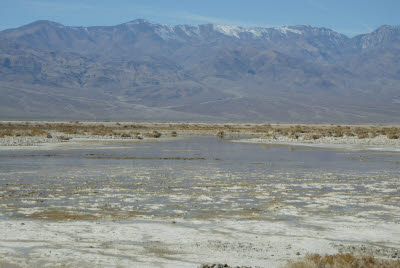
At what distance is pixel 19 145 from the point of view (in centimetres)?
3538

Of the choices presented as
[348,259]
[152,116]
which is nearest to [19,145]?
[348,259]

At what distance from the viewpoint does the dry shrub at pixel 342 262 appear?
7.51 metres

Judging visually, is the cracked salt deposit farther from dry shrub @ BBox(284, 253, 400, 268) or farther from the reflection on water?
dry shrub @ BBox(284, 253, 400, 268)

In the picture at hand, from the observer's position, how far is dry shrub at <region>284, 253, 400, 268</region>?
24.6 feet

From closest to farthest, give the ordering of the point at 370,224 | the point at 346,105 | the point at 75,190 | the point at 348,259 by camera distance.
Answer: the point at 348,259 → the point at 370,224 → the point at 75,190 → the point at 346,105

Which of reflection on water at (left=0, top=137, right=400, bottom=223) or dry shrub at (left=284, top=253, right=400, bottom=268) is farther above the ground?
dry shrub at (left=284, top=253, right=400, bottom=268)

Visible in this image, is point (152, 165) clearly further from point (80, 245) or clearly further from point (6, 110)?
point (6, 110)

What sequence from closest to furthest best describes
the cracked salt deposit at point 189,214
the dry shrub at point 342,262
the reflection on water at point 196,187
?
the dry shrub at point 342,262
the cracked salt deposit at point 189,214
the reflection on water at point 196,187

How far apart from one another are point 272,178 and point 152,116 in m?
135

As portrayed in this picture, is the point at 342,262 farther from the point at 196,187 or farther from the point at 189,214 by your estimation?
the point at 196,187

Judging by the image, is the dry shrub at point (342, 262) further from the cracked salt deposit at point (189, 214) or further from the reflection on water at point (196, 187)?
the reflection on water at point (196, 187)

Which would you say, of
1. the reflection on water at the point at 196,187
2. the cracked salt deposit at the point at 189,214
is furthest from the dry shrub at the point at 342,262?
the reflection on water at the point at 196,187

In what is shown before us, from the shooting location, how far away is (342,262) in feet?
25.0

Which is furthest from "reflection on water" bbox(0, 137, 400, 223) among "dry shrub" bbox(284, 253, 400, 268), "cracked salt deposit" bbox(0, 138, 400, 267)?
"dry shrub" bbox(284, 253, 400, 268)
